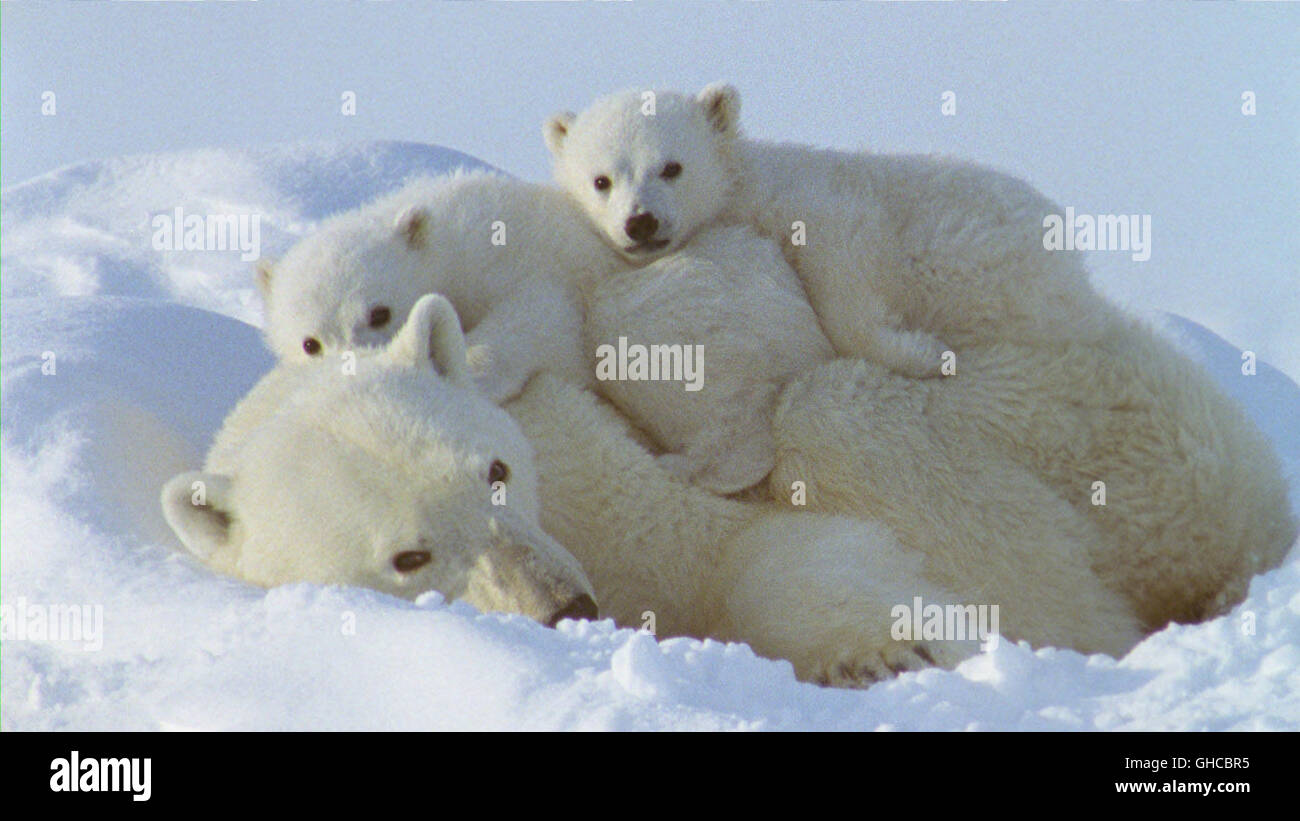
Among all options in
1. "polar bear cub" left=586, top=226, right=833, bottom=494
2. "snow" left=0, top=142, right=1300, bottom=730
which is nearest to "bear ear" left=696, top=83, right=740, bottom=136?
"polar bear cub" left=586, top=226, right=833, bottom=494

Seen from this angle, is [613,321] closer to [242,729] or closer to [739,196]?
[739,196]

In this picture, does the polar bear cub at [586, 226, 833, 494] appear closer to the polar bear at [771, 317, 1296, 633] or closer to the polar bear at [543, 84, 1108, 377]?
the polar bear at [771, 317, 1296, 633]

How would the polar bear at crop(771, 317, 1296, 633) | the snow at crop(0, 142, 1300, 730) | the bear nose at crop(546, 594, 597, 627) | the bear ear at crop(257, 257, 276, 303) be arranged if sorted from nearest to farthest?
the snow at crop(0, 142, 1300, 730), the bear nose at crop(546, 594, 597, 627), the polar bear at crop(771, 317, 1296, 633), the bear ear at crop(257, 257, 276, 303)

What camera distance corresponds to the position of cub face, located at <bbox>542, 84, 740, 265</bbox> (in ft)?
14.7

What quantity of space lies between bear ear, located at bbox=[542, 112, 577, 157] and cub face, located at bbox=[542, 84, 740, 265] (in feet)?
0.11

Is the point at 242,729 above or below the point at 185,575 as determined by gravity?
below

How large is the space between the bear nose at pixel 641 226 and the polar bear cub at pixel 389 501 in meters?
1.07

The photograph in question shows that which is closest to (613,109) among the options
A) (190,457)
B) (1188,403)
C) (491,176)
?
(491,176)

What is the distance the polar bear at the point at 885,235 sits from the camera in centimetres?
417

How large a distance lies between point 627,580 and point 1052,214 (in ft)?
5.90

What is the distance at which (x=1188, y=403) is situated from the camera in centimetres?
404

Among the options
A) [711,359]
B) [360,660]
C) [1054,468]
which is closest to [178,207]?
[711,359]

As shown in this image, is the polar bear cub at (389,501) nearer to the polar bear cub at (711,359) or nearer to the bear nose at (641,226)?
the polar bear cub at (711,359)

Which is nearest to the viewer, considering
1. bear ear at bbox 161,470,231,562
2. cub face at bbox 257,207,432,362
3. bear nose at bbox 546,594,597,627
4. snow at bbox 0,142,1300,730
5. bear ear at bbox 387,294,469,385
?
snow at bbox 0,142,1300,730
